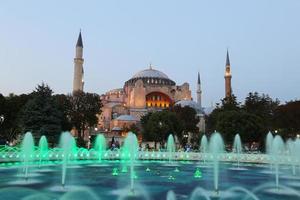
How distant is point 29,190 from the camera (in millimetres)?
11289

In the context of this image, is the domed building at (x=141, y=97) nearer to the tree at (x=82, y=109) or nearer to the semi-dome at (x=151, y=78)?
the semi-dome at (x=151, y=78)

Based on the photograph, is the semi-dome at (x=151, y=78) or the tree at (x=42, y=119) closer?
the tree at (x=42, y=119)

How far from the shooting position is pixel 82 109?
4612cm

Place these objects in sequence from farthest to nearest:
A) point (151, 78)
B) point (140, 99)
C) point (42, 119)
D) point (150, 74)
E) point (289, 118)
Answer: point (150, 74) → point (151, 78) → point (140, 99) → point (289, 118) → point (42, 119)

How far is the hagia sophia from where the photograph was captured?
7406cm

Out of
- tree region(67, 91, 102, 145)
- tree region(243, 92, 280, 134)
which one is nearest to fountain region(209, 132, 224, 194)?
tree region(243, 92, 280, 134)

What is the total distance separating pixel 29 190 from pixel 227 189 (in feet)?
21.7

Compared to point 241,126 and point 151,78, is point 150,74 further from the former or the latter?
point 241,126

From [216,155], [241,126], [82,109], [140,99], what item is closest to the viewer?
[216,155]

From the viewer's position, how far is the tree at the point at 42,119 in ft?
103

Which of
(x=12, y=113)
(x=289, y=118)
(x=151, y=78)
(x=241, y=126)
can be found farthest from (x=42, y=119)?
(x=151, y=78)

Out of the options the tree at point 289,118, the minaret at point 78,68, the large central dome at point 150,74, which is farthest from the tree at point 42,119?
the large central dome at point 150,74

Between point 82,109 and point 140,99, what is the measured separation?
3968 centimetres

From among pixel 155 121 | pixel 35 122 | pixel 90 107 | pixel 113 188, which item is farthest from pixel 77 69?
pixel 113 188
